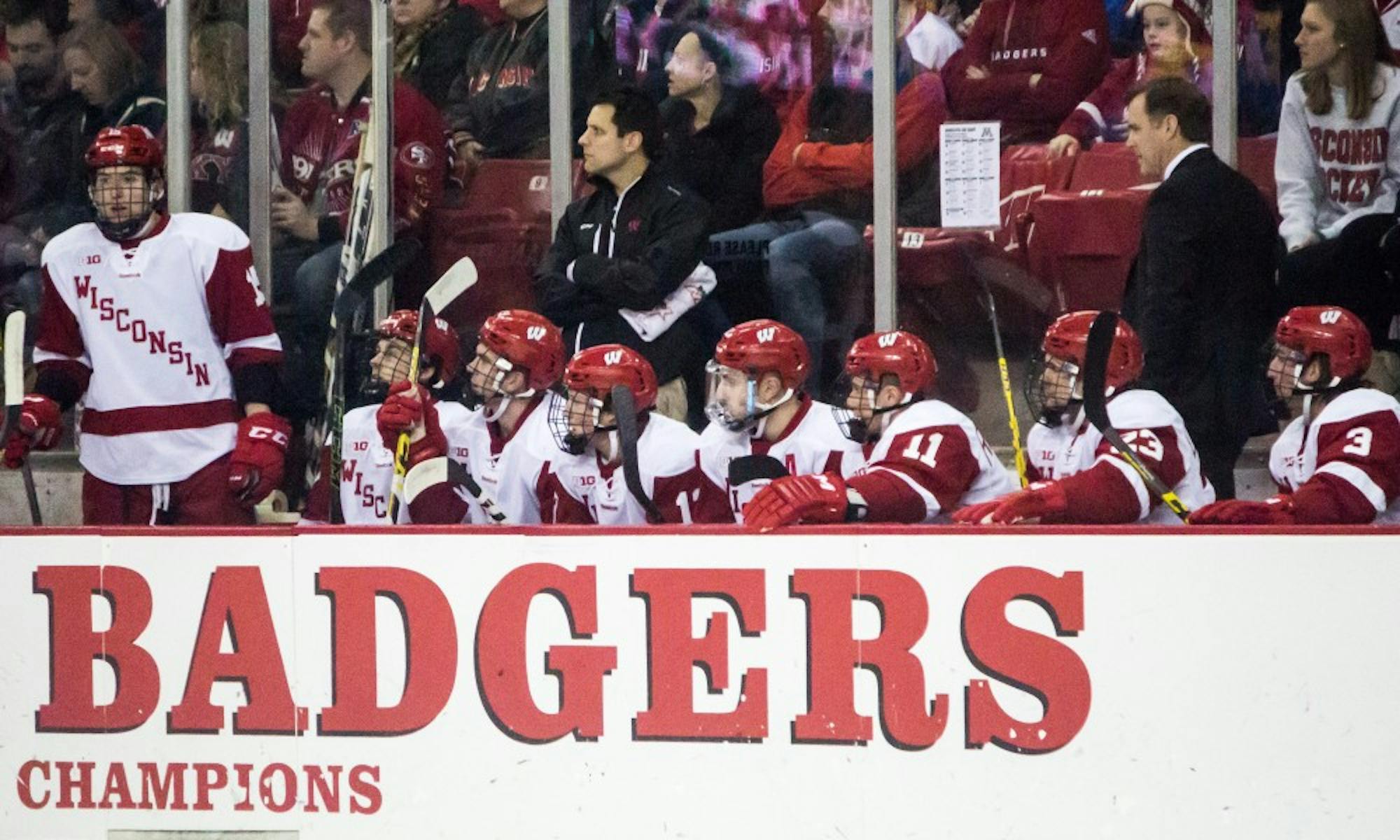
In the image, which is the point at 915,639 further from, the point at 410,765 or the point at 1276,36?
the point at 1276,36

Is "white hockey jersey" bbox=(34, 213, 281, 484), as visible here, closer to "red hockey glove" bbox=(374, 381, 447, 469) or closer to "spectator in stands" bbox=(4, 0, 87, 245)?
"red hockey glove" bbox=(374, 381, 447, 469)

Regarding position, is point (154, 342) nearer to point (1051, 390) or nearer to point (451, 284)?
point (451, 284)

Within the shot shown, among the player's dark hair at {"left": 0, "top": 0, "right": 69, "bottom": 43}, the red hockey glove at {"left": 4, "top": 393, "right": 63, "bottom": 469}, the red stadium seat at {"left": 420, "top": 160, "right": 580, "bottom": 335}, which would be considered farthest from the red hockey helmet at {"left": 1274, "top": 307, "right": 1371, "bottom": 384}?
the player's dark hair at {"left": 0, "top": 0, "right": 69, "bottom": 43}

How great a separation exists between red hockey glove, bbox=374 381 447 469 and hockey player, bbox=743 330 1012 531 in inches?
39.6

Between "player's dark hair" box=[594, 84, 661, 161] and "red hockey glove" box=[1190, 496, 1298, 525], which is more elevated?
"player's dark hair" box=[594, 84, 661, 161]

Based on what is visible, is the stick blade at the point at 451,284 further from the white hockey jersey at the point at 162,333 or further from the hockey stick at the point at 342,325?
the white hockey jersey at the point at 162,333

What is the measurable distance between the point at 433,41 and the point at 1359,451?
2.92 metres

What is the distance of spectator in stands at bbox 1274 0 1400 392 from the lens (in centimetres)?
504

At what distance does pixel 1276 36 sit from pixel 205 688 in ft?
10.1

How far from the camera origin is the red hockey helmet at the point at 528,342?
17.3ft

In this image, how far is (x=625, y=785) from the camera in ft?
12.3

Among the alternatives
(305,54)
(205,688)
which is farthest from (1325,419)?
(305,54)

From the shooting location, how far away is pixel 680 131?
5699 mm

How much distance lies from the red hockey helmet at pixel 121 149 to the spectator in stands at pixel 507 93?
103 centimetres
